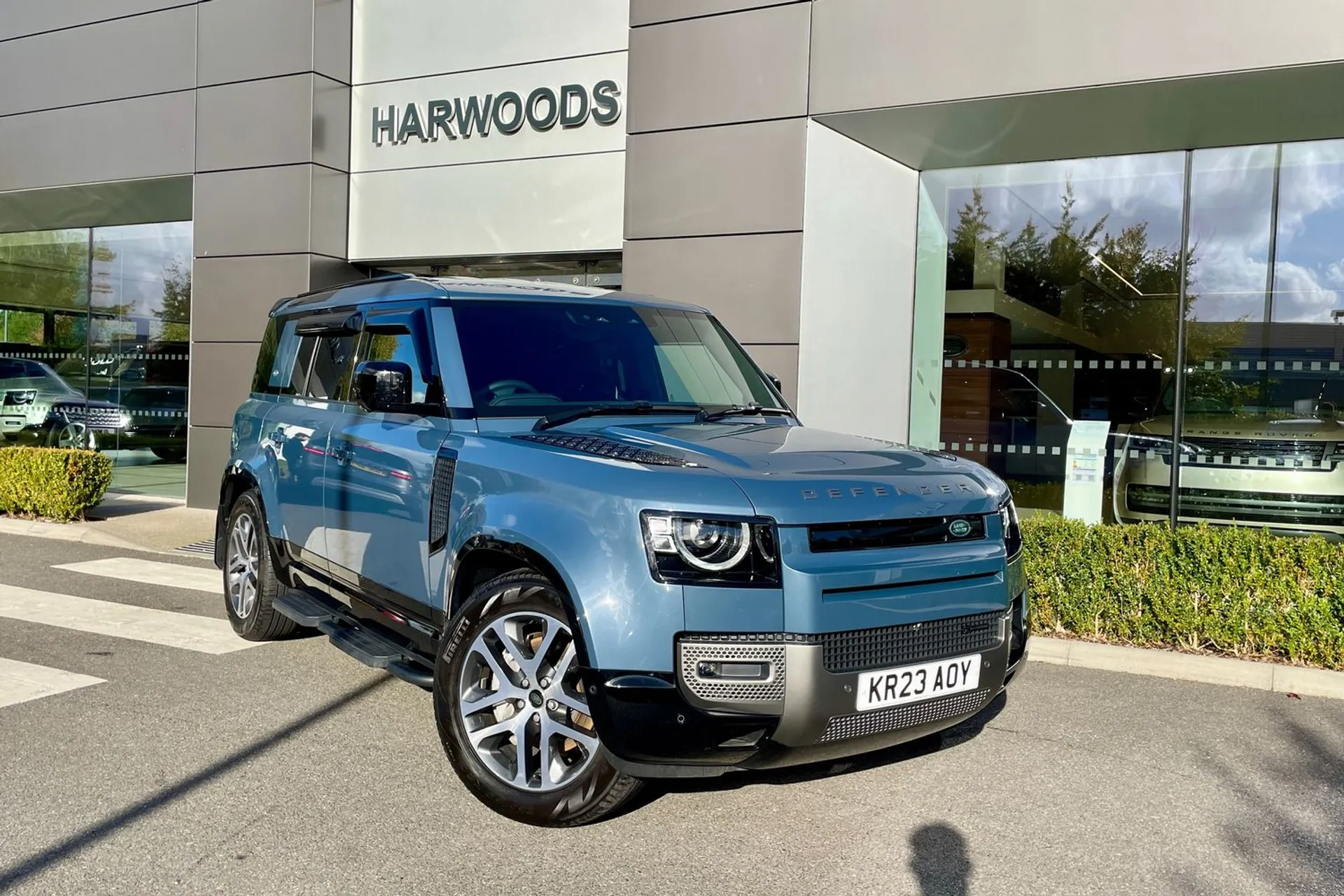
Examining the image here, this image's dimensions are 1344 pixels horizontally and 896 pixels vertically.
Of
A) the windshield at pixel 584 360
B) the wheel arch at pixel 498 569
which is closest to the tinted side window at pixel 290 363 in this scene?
the windshield at pixel 584 360

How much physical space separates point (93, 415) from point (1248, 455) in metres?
14.3

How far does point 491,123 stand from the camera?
11.6 meters

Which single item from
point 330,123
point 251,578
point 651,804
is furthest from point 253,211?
point 651,804

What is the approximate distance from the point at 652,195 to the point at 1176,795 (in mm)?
7145

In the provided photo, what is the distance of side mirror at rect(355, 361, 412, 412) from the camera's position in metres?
4.31

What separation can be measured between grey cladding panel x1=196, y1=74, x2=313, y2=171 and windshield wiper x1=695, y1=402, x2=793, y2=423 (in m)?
8.76

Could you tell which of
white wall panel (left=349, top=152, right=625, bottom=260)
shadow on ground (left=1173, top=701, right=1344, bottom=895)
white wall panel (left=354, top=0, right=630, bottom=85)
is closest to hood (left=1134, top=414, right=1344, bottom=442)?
shadow on ground (left=1173, top=701, right=1344, bottom=895)

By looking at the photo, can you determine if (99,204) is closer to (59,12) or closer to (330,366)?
(59,12)

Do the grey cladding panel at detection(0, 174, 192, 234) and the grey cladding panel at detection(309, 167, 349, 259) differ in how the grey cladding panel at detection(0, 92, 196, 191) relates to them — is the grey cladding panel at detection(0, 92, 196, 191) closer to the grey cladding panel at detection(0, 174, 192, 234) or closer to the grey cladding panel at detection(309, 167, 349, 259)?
the grey cladding panel at detection(0, 174, 192, 234)

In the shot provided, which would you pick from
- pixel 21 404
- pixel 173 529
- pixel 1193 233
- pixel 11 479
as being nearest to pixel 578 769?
pixel 1193 233

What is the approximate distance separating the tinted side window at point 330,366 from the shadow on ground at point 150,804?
154 centimetres

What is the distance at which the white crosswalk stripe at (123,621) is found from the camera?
6438mm

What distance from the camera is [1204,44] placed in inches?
301

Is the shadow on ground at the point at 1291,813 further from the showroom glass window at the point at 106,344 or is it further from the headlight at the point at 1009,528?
the showroom glass window at the point at 106,344
